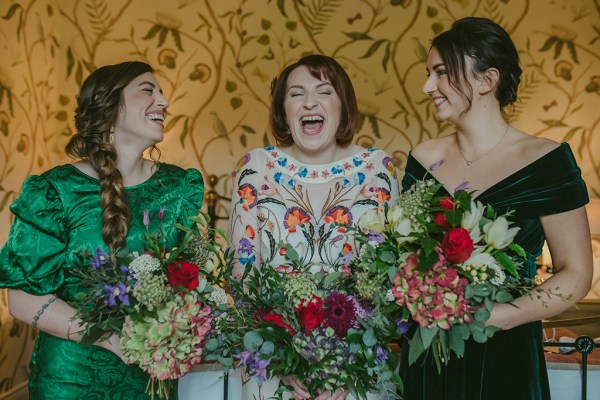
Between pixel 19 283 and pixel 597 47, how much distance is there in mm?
4628

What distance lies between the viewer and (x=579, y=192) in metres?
1.61

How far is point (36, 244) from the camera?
1.63m

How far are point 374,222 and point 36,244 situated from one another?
0.93 metres

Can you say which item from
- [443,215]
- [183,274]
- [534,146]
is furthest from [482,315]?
[183,274]

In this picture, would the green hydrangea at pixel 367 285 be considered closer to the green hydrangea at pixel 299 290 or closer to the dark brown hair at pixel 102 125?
the green hydrangea at pixel 299 290

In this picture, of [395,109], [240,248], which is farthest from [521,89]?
[240,248]

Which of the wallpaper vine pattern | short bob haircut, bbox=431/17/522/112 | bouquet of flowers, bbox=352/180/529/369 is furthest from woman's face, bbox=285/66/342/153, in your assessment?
the wallpaper vine pattern

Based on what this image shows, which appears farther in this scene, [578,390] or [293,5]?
[293,5]

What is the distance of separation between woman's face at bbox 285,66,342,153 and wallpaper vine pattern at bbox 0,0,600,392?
285cm

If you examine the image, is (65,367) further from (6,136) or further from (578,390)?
(6,136)

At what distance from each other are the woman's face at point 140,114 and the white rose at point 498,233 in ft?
3.56

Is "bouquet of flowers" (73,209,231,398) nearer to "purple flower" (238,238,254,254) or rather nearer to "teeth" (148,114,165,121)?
"purple flower" (238,238,254,254)

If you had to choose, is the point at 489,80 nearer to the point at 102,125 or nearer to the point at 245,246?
the point at 245,246

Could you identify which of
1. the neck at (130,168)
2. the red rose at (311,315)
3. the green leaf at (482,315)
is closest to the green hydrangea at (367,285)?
the red rose at (311,315)
